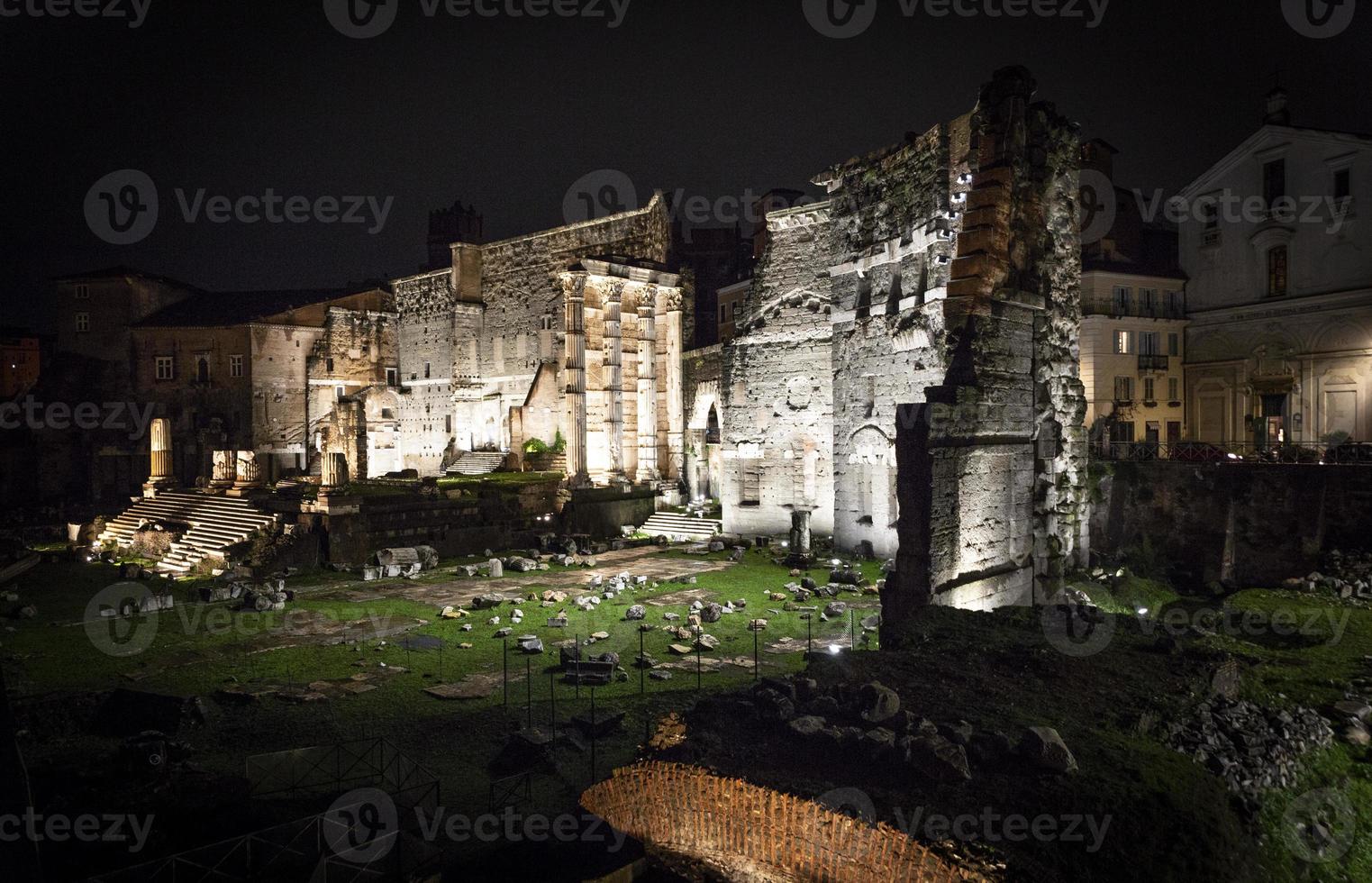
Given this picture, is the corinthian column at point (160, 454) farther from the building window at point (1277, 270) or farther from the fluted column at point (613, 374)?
the building window at point (1277, 270)

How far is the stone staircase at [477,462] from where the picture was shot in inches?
1280

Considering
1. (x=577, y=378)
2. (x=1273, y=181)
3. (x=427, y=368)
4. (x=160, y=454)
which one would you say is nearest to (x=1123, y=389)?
(x=1273, y=181)

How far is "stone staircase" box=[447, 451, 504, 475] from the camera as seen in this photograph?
32.5 meters

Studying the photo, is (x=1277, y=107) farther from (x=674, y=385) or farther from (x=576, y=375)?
(x=576, y=375)

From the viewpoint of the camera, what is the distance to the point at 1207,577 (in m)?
19.5

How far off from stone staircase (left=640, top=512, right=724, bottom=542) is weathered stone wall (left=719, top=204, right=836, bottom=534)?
1.07 meters

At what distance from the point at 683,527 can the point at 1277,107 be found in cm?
2647

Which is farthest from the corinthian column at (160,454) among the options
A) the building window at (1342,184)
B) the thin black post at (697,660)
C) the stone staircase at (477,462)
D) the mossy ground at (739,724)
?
the building window at (1342,184)

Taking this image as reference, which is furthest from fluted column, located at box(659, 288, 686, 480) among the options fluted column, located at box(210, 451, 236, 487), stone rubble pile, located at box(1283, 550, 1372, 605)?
stone rubble pile, located at box(1283, 550, 1372, 605)

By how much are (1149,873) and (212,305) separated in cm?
4298

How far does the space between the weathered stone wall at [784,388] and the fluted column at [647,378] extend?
588cm

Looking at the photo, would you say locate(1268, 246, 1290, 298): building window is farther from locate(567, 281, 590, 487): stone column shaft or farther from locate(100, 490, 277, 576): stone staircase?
locate(100, 490, 277, 576): stone staircase

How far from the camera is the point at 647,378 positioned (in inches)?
1168

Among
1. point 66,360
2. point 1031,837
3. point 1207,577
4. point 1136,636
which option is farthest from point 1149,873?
point 66,360
